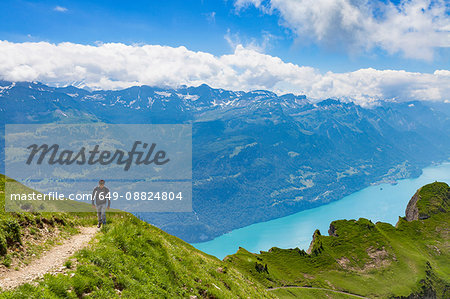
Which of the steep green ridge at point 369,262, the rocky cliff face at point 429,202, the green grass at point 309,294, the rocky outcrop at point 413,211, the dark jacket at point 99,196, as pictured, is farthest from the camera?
the rocky outcrop at point 413,211

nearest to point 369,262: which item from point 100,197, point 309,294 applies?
point 309,294

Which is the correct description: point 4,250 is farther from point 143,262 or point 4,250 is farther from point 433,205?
point 433,205

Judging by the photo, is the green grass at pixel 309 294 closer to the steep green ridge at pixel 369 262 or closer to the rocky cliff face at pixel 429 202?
the steep green ridge at pixel 369 262

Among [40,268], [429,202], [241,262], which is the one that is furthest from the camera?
[429,202]

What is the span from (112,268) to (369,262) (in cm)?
10757

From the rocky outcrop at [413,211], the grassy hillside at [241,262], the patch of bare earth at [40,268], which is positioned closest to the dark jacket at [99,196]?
the grassy hillside at [241,262]

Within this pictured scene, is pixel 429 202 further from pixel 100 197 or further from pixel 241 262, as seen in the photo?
pixel 100 197

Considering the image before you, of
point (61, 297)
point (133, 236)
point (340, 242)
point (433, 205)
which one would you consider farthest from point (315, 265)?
point (61, 297)

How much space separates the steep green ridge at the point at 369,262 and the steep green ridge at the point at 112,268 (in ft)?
202

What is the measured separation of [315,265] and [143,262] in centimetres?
9556

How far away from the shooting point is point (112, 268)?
12508mm

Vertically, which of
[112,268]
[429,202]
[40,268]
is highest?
[429,202]

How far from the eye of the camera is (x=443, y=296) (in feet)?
267

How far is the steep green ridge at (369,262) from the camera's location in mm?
79375
